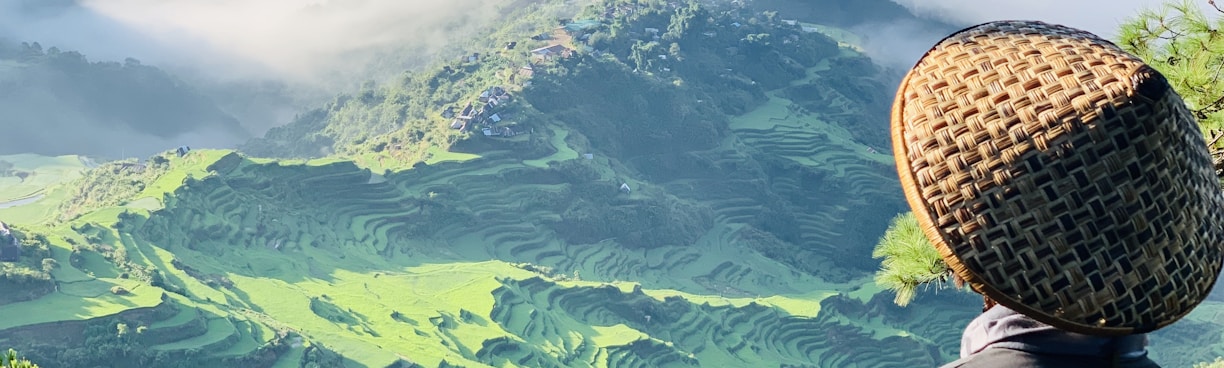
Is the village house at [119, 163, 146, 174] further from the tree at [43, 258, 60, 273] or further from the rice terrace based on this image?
the tree at [43, 258, 60, 273]

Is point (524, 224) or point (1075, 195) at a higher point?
point (1075, 195)

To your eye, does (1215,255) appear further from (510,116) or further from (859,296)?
(510,116)

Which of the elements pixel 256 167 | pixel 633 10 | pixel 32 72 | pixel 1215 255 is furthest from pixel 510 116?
pixel 1215 255

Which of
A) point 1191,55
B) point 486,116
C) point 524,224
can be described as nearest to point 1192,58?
point 1191,55

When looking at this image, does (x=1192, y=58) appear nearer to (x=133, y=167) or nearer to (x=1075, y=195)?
(x=1075, y=195)

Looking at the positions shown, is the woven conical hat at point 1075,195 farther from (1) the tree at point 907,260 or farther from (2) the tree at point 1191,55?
(2) the tree at point 1191,55

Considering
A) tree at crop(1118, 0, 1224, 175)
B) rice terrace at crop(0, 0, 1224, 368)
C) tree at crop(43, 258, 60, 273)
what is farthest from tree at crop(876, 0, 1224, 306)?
tree at crop(43, 258, 60, 273)
